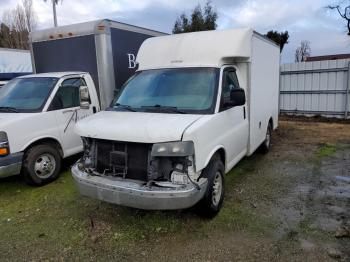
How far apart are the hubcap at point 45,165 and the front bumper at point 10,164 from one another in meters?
0.35

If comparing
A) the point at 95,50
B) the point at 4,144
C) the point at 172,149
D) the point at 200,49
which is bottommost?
the point at 4,144

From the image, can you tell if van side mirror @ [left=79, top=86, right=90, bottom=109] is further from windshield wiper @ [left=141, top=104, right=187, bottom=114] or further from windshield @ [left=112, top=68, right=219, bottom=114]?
windshield wiper @ [left=141, top=104, right=187, bottom=114]

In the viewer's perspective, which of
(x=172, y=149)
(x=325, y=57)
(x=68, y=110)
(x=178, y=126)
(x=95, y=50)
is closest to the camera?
(x=172, y=149)

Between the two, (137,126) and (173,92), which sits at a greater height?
(173,92)

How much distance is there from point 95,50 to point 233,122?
3607 mm

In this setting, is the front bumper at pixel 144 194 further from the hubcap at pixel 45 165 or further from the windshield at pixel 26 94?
the windshield at pixel 26 94

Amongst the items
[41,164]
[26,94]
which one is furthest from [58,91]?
[41,164]

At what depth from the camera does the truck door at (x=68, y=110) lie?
6281 millimetres

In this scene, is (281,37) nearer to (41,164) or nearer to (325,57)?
(325,57)

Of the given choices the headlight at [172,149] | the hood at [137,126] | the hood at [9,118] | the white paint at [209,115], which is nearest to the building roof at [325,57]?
the white paint at [209,115]

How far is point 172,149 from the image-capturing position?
367 centimetres

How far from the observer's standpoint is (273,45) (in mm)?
7605

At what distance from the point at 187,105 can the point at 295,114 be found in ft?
33.5

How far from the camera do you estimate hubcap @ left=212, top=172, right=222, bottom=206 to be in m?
4.49
